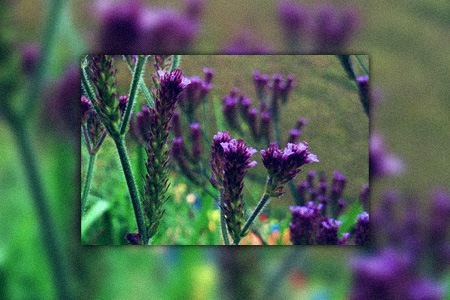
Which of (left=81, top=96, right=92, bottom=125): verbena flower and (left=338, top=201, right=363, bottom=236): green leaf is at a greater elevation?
(left=81, top=96, right=92, bottom=125): verbena flower

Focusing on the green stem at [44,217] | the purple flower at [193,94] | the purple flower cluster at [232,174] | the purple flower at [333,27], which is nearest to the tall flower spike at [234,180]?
the purple flower cluster at [232,174]

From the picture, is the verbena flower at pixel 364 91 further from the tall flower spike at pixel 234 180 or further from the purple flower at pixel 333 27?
the tall flower spike at pixel 234 180

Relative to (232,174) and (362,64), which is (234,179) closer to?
(232,174)

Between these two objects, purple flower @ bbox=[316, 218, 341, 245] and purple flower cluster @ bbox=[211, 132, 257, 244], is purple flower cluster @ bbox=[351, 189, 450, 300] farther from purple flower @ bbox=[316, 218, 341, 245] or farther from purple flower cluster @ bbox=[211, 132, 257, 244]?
purple flower cluster @ bbox=[211, 132, 257, 244]

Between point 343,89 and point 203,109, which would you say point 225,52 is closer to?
point 203,109

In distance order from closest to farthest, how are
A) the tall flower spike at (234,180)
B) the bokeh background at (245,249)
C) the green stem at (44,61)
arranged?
the green stem at (44,61) < the bokeh background at (245,249) < the tall flower spike at (234,180)

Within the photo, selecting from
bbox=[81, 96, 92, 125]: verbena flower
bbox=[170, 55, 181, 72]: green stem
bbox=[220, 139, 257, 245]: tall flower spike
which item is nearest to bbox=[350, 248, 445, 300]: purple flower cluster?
bbox=[220, 139, 257, 245]: tall flower spike
